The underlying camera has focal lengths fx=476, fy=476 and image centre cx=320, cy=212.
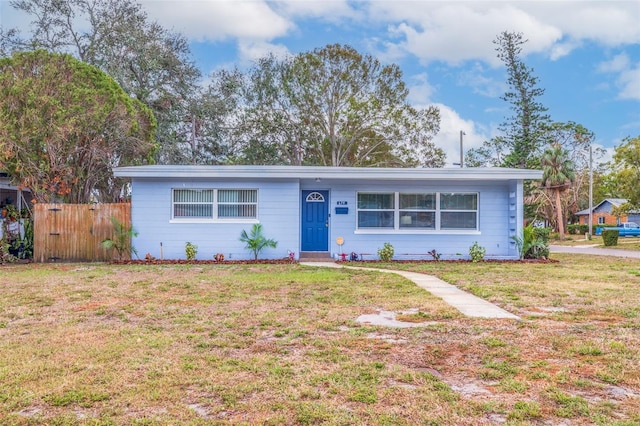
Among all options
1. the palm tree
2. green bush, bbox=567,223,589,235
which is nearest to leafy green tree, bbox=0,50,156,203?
the palm tree

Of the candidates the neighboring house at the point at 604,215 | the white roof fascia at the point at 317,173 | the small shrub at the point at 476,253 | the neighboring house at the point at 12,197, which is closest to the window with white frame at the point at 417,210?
the white roof fascia at the point at 317,173

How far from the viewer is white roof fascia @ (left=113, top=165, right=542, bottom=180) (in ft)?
45.9

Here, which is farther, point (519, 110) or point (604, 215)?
point (604, 215)

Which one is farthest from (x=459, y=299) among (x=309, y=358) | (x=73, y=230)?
(x=73, y=230)

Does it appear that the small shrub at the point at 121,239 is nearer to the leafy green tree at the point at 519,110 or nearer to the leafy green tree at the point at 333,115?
the leafy green tree at the point at 333,115

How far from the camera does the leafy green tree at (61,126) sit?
14.2 metres

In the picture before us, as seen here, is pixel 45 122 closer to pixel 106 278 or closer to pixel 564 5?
pixel 106 278

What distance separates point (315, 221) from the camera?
50.2 ft

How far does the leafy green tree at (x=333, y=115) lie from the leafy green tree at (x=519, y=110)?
580 centimetres

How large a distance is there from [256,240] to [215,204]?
1.73 meters

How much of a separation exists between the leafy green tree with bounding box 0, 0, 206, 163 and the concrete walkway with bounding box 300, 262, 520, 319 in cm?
1731

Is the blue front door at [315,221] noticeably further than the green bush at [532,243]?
Yes

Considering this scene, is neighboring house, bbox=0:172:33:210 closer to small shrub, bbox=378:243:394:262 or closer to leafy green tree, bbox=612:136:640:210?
small shrub, bbox=378:243:394:262

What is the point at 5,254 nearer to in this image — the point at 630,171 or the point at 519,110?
the point at 630,171
